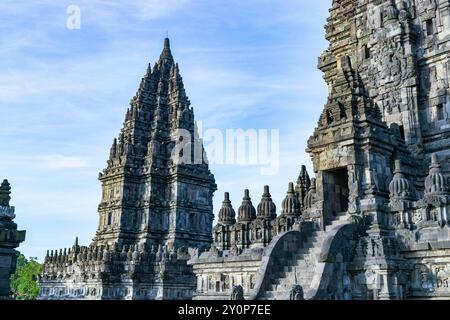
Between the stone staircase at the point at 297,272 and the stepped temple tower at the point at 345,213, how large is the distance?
51 mm

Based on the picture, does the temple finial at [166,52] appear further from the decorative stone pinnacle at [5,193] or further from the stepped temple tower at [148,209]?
the decorative stone pinnacle at [5,193]

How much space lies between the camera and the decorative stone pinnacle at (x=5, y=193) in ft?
49.8

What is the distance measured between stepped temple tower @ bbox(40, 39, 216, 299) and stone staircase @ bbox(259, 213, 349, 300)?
17322mm

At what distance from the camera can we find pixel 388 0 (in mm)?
25469

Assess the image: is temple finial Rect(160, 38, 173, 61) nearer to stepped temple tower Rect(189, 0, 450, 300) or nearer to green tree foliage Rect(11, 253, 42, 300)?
stepped temple tower Rect(189, 0, 450, 300)

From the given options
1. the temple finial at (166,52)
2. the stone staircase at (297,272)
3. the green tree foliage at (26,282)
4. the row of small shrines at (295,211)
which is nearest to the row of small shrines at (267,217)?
the row of small shrines at (295,211)

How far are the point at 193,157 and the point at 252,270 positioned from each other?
2612cm

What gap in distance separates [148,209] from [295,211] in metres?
20.4

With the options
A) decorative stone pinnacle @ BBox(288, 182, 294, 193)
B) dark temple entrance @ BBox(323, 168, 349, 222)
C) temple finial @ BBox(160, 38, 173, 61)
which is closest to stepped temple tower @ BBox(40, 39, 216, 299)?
temple finial @ BBox(160, 38, 173, 61)

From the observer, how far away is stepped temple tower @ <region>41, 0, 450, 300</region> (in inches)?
629

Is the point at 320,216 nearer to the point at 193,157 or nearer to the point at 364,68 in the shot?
the point at 364,68

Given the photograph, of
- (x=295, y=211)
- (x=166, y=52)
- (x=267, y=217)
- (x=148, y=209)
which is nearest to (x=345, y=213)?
(x=295, y=211)

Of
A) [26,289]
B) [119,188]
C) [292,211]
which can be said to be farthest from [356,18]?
[26,289]

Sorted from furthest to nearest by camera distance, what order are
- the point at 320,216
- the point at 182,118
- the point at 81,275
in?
1. the point at 182,118
2. the point at 81,275
3. the point at 320,216
